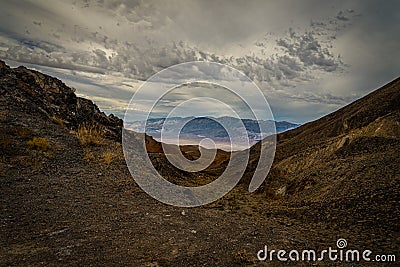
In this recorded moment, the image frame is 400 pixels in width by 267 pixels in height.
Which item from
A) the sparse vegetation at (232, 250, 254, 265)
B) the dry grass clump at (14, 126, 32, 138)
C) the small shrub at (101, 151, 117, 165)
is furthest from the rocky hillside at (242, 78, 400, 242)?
the dry grass clump at (14, 126, 32, 138)

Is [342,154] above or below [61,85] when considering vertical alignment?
below

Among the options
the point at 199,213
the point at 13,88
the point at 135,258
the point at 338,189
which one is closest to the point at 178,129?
the point at 199,213

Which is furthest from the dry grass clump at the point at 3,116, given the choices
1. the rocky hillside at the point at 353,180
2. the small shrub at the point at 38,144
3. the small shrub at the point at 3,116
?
the rocky hillside at the point at 353,180

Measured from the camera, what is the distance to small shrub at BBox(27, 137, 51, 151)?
1289 cm

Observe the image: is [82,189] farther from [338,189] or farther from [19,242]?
[338,189]

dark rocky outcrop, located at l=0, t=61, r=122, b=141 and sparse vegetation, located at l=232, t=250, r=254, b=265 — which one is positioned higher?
dark rocky outcrop, located at l=0, t=61, r=122, b=141

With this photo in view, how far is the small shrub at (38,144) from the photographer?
12.9 m

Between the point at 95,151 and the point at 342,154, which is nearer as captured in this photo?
the point at 95,151

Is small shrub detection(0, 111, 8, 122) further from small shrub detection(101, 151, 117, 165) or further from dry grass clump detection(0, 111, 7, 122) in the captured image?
small shrub detection(101, 151, 117, 165)

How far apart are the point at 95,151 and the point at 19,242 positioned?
29.6 ft

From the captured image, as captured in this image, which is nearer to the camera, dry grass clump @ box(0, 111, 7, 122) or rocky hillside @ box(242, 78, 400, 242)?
rocky hillside @ box(242, 78, 400, 242)

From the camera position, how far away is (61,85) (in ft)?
83.0

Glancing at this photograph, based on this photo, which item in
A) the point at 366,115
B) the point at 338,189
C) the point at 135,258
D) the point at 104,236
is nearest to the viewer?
the point at 135,258

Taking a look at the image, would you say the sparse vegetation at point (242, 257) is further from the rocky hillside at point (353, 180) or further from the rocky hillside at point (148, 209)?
the rocky hillside at point (353, 180)
